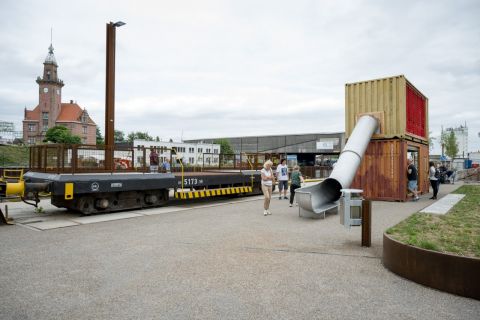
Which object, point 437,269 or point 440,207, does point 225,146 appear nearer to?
point 440,207

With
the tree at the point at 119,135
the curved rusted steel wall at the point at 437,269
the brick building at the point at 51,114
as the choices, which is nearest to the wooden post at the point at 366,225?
the curved rusted steel wall at the point at 437,269

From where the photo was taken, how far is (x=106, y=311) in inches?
155

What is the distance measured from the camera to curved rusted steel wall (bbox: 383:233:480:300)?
4.25 metres

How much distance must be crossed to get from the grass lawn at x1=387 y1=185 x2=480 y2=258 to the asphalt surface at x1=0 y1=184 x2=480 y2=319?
61cm

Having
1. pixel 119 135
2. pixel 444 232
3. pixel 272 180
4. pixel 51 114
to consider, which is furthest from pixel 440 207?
pixel 119 135

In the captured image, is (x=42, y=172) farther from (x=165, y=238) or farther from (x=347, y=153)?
(x=347, y=153)

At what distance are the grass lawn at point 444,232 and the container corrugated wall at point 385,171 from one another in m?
5.02

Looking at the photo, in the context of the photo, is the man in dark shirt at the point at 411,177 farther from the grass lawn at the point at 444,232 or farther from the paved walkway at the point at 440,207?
the grass lawn at the point at 444,232

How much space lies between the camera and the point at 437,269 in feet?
14.9

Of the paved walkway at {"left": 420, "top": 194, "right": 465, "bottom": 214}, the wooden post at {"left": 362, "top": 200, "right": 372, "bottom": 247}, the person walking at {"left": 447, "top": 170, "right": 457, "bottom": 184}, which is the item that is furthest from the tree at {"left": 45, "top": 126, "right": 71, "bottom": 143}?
the wooden post at {"left": 362, "top": 200, "right": 372, "bottom": 247}

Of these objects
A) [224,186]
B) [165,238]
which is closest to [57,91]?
[224,186]

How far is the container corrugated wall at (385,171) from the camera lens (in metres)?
14.1

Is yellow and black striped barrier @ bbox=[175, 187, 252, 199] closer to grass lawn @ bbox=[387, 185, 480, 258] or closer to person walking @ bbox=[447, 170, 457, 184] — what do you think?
grass lawn @ bbox=[387, 185, 480, 258]

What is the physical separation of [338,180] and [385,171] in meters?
4.41
